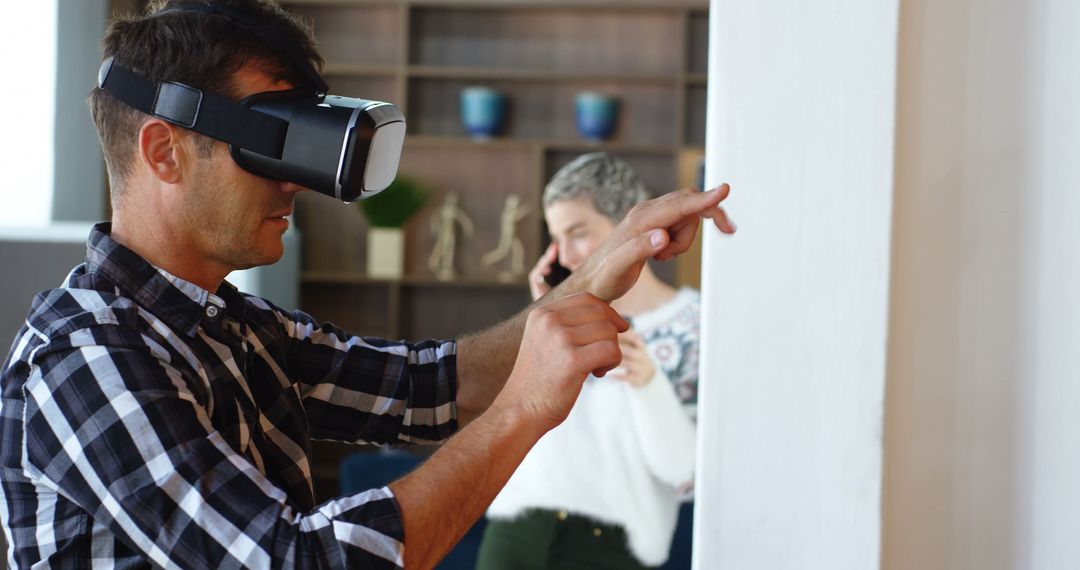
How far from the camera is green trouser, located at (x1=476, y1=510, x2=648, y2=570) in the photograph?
78.2 inches

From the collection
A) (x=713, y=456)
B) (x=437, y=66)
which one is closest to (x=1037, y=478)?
(x=713, y=456)

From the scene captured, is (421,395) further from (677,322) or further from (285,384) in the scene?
(677,322)

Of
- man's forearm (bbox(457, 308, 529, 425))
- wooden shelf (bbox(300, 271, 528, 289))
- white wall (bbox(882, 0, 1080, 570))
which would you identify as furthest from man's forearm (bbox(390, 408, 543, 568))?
wooden shelf (bbox(300, 271, 528, 289))

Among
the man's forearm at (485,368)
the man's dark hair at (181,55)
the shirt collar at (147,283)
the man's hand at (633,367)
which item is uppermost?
the man's dark hair at (181,55)

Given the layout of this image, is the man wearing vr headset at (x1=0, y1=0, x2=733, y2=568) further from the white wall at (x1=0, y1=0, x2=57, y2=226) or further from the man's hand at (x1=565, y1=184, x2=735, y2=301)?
the white wall at (x1=0, y1=0, x2=57, y2=226)

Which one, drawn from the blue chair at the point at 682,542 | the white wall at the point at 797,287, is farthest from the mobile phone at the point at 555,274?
the white wall at the point at 797,287

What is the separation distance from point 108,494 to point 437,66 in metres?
4.16

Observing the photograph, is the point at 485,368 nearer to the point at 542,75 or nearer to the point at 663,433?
the point at 663,433

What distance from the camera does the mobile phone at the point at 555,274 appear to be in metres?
2.11

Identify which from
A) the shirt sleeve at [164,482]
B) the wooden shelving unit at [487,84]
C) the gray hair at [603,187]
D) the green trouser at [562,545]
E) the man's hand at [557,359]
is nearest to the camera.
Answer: the shirt sleeve at [164,482]

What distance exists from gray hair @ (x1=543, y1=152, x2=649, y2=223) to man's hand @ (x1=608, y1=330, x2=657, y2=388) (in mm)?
339

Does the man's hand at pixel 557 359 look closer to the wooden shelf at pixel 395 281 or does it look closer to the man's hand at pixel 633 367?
the man's hand at pixel 633 367

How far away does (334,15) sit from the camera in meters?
4.80

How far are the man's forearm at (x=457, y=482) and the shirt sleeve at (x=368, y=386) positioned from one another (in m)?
0.34
